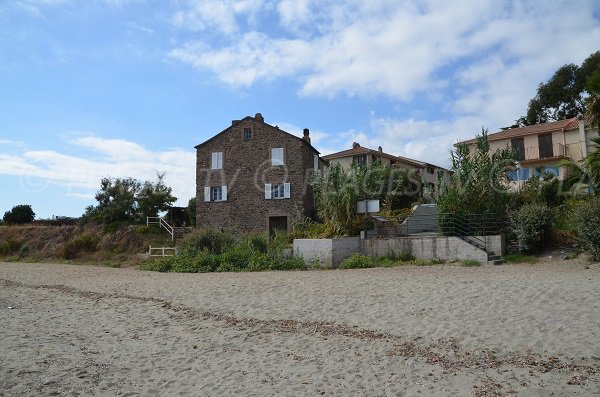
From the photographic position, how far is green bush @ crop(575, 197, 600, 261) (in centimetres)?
1556

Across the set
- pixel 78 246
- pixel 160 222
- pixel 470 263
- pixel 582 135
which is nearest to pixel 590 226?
pixel 470 263

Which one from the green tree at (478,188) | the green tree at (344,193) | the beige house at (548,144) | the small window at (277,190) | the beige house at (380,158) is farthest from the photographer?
the beige house at (380,158)

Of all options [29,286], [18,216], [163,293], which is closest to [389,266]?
[163,293]

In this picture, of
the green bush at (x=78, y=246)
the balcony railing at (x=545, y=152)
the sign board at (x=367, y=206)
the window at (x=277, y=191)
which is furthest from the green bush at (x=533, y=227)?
the green bush at (x=78, y=246)

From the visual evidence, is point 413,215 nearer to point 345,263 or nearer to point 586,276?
point 345,263

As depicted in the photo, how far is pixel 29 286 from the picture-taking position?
16641mm

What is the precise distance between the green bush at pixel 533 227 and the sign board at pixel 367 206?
542 centimetres

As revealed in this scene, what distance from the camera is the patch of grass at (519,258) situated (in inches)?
683

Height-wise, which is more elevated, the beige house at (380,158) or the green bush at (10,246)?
the beige house at (380,158)

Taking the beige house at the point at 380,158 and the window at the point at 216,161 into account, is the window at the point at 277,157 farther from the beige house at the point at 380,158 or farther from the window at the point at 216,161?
the beige house at the point at 380,158

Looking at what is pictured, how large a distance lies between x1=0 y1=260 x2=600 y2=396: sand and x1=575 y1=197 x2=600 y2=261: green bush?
9.01 ft

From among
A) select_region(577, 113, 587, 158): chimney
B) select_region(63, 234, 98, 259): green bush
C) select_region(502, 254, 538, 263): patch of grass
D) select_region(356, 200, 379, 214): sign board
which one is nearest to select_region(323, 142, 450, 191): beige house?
select_region(577, 113, 587, 158): chimney

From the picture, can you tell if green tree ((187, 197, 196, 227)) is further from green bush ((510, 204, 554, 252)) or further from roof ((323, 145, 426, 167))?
green bush ((510, 204, 554, 252))

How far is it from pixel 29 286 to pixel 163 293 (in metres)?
6.28
